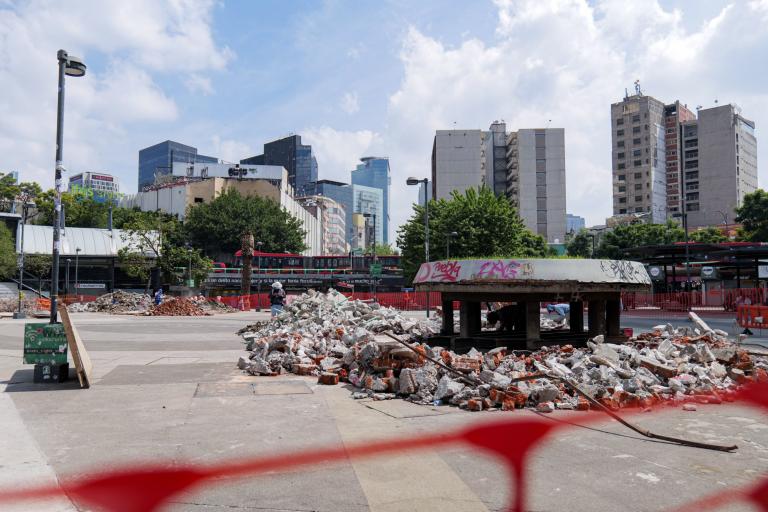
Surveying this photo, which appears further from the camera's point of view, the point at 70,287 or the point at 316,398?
the point at 70,287

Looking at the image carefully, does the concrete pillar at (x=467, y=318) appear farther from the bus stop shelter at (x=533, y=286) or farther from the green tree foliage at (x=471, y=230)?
A: the green tree foliage at (x=471, y=230)

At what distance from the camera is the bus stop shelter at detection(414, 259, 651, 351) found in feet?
34.3

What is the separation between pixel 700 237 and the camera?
242 feet

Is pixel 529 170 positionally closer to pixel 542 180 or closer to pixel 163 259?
pixel 542 180

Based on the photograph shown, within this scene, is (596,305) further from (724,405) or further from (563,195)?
(563,195)

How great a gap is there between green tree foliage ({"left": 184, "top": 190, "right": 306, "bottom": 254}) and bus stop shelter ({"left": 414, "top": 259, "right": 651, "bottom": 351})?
59568 millimetres

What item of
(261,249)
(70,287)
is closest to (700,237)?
(261,249)

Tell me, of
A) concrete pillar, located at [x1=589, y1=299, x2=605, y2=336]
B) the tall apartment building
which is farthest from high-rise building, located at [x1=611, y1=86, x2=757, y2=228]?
concrete pillar, located at [x1=589, y1=299, x2=605, y2=336]

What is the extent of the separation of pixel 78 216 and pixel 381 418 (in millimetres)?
79950

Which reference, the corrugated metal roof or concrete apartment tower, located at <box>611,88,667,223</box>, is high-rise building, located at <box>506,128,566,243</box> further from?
the corrugated metal roof

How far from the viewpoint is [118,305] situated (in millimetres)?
34531

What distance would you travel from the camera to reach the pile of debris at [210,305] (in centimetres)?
3384

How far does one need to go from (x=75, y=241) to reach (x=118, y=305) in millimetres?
26165

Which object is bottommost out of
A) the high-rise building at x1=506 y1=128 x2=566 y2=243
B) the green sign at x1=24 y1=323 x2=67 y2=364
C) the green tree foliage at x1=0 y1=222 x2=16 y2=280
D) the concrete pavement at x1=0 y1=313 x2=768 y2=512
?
the concrete pavement at x1=0 y1=313 x2=768 y2=512
